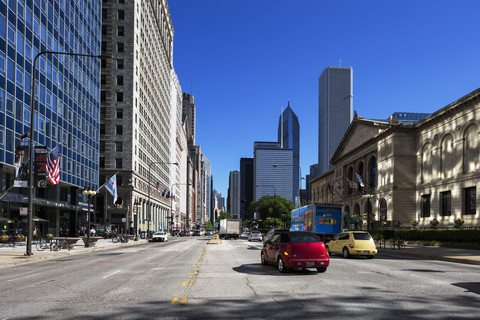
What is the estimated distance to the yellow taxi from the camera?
26.3 metres

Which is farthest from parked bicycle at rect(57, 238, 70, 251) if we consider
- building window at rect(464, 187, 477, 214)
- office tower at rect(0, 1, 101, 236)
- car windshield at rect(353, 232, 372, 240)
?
building window at rect(464, 187, 477, 214)

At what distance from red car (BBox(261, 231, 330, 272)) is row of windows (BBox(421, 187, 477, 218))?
121ft

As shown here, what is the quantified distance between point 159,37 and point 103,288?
113 m

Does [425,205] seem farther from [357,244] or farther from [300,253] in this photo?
[300,253]

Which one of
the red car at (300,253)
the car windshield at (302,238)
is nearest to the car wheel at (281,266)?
the red car at (300,253)

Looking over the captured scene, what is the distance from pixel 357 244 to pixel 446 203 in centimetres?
3217

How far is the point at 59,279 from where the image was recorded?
52.2 feet

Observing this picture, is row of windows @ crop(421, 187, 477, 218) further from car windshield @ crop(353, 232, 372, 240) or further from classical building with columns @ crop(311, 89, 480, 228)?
car windshield @ crop(353, 232, 372, 240)

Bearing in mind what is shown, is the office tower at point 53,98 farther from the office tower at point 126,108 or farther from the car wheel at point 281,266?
the car wheel at point 281,266

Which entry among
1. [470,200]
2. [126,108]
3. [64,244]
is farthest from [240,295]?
[126,108]

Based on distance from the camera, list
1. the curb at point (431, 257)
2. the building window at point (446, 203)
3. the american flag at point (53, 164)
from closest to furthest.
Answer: the curb at point (431, 257) → the american flag at point (53, 164) → the building window at point (446, 203)

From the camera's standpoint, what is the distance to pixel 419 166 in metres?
60.7

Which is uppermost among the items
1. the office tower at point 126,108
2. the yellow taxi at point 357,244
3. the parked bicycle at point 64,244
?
the office tower at point 126,108

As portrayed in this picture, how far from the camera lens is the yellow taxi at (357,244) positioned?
2631 cm
